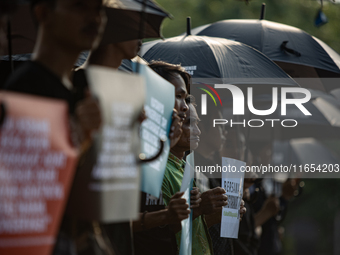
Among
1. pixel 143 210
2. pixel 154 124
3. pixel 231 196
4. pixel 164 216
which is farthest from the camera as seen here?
pixel 231 196

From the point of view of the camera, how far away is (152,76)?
8.02 feet

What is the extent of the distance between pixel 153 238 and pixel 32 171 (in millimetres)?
1599

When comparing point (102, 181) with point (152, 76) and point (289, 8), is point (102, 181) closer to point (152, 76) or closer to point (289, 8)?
point (152, 76)

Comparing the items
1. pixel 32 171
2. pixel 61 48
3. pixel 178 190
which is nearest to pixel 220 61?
pixel 178 190

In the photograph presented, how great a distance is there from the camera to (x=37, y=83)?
1.73 m

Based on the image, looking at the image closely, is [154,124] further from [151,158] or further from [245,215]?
[245,215]

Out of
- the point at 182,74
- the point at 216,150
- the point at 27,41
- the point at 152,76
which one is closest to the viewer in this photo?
the point at 152,76

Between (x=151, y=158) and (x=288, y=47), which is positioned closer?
(x=151, y=158)

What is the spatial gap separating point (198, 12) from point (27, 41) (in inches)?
664

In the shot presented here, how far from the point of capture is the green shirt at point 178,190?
3227 millimetres

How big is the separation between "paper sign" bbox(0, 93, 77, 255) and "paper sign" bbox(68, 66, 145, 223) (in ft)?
0.44

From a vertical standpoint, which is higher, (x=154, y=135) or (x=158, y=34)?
(x=158, y=34)

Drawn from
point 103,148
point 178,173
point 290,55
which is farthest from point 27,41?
point 290,55

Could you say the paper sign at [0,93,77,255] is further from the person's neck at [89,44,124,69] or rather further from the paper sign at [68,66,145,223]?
the person's neck at [89,44,124,69]
